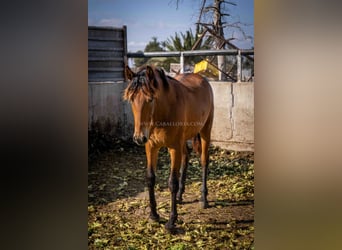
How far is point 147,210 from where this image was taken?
6.79ft

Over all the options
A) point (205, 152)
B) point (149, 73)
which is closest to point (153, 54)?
point (149, 73)

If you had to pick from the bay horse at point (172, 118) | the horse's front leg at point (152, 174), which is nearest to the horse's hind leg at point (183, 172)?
the bay horse at point (172, 118)

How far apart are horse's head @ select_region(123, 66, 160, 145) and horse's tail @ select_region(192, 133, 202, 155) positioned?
220 millimetres

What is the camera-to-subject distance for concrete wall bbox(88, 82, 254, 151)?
2.06 m

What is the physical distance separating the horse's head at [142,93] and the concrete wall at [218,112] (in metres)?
0.04

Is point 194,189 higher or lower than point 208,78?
lower

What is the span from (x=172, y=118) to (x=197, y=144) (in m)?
0.18

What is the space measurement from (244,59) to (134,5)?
0.56m

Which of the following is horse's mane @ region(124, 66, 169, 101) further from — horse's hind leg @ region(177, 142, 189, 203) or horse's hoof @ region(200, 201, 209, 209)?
horse's hoof @ region(200, 201, 209, 209)

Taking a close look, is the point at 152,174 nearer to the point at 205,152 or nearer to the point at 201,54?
the point at 205,152
